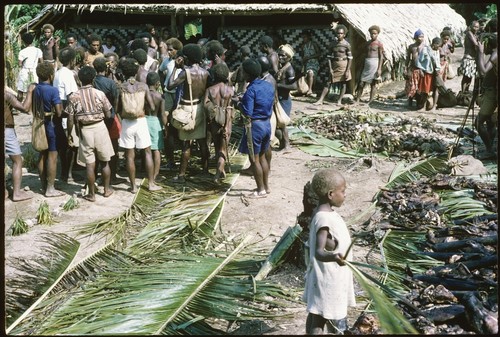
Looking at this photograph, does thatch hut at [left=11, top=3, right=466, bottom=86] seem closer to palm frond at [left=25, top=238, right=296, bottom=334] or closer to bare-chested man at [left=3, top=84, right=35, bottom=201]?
bare-chested man at [left=3, top=84, right=35, bottom=201]

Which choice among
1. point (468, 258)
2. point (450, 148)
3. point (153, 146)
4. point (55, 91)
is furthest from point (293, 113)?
point (468, 258)

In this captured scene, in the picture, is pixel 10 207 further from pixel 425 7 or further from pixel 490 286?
pixel 425 7

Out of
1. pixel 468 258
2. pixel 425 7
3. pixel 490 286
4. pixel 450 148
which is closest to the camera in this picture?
pixel 490 286

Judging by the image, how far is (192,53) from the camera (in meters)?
8.74

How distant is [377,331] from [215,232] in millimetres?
2773

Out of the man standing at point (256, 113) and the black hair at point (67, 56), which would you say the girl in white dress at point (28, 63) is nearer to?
the black hair at point (67, 56)

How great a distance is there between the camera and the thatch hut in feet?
51.3

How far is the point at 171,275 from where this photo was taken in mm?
5430

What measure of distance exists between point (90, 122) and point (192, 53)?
61.0 inches

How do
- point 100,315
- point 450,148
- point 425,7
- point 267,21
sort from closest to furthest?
point 100,315
point 450,148
point 267,21
point 425,7

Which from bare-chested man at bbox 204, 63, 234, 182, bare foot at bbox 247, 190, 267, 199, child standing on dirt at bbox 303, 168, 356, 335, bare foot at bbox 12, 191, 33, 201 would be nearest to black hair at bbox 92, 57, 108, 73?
bare-chested man at bbox 204, 63, 234, 182

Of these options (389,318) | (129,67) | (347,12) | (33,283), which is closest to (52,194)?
(129,67)

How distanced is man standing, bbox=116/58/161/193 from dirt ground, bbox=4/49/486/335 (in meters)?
0.46

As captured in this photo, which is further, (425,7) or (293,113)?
(425,7)
